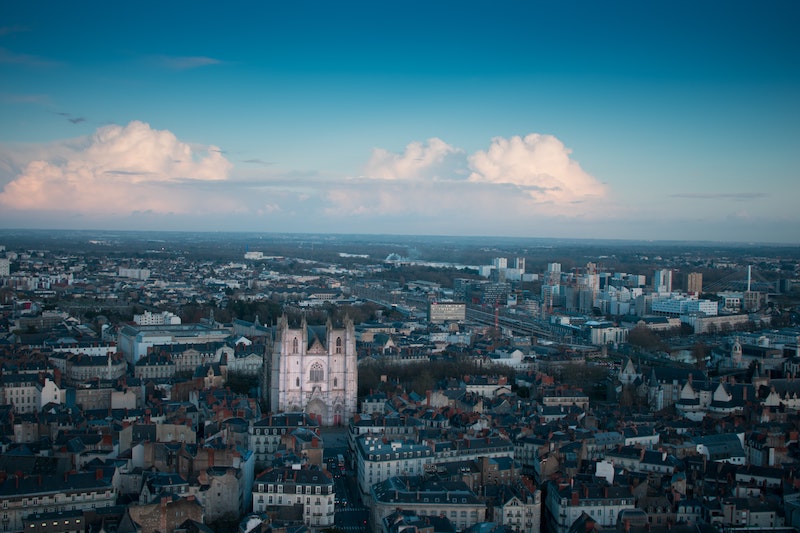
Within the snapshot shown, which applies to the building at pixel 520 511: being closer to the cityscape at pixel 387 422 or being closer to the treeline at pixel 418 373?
the cityscape at pixel 387 422

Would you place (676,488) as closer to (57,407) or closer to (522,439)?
(522,439)

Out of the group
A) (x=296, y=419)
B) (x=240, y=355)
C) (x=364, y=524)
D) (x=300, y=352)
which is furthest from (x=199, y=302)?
(x=364, y=524)

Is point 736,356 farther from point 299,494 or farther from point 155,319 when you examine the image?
point 155,319

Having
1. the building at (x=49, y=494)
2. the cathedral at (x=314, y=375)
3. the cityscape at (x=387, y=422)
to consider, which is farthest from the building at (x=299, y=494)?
the cathedral at (x=314, y=375)

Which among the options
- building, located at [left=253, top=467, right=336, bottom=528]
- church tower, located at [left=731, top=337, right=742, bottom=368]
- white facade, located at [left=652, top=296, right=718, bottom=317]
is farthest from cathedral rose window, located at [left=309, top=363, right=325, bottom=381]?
white facade, located at [left=652, top=296, right=718, bottom=317]

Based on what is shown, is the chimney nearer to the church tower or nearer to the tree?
the tree

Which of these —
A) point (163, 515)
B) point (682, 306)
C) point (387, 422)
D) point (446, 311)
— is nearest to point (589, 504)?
point (387, 422)
